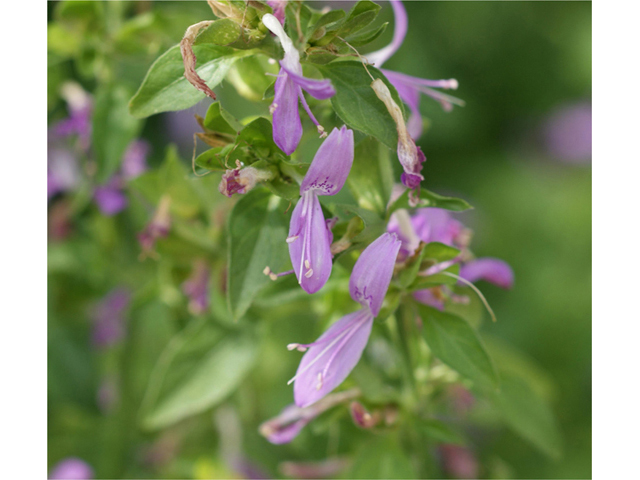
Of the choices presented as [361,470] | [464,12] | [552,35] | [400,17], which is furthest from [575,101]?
[361,470]

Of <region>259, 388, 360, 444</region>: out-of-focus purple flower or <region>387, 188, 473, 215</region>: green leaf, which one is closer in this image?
<region>387, 188, 473, 215</region>: green leaf

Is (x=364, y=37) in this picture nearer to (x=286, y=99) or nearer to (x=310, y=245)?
(x=286, y=99)


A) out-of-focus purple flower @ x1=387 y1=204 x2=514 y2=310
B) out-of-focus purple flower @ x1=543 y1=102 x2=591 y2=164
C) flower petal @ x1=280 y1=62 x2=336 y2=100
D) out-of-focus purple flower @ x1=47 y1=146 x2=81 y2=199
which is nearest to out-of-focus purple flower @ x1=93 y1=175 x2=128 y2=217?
out-of-focus purple flower @ x1=47 y1=146 x2=81 y2=199

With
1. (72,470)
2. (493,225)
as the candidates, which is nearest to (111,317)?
(72,470)

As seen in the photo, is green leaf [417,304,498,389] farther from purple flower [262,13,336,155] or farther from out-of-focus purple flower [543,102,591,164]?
out-of-focus purple flower [543,102,591,164]

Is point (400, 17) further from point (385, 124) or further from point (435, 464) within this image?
point (435, 464)

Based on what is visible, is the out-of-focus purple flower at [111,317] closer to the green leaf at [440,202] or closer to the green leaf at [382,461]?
the green leaf at [382,461]
